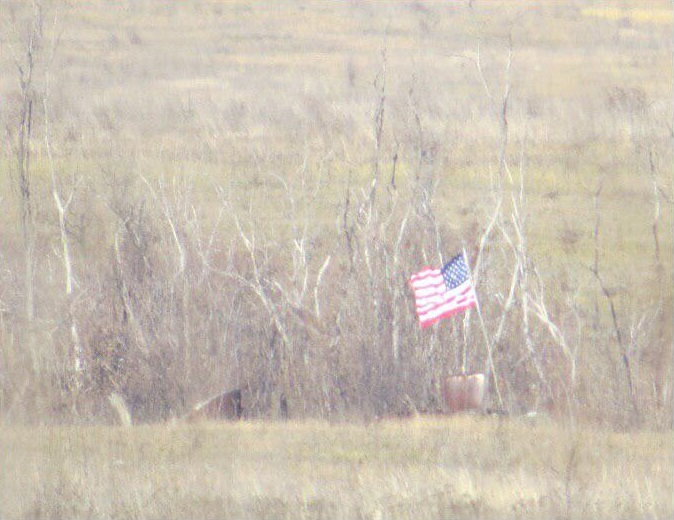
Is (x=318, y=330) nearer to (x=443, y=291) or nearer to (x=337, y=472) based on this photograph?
(x=443, y=291)

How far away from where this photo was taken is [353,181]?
25.7m

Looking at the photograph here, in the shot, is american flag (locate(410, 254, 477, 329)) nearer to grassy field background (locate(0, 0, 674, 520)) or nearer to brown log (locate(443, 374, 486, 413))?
grassy field background (locate(0, 0, 674, 520))

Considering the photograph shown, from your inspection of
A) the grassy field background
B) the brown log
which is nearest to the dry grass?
the grassy field background

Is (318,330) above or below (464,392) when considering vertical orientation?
above

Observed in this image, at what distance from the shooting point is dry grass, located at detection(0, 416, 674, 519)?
266 inches

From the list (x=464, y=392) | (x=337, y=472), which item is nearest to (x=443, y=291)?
(x=464, y=392)

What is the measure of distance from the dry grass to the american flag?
5.60ft

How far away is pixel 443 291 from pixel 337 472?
462 centimetres

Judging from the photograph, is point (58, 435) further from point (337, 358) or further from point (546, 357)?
point (546, 357)

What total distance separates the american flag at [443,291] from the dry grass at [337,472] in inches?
67.2

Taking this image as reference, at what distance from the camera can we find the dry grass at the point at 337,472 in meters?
6.77

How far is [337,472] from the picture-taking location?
8.41 metres

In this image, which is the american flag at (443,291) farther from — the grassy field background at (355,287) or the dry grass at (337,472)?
the dry grass at (337,472)

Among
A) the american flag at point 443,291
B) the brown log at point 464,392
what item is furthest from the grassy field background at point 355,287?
the american flag at point 443,291
